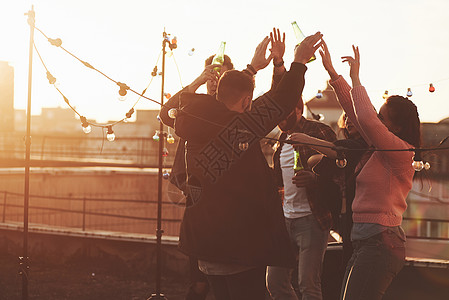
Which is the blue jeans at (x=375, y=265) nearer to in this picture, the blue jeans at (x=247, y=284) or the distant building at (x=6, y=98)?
the blue jeans at (x=247, y=284)

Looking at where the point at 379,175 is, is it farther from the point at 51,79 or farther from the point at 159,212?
the point at 159,212

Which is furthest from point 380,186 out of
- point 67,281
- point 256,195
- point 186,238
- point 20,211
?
point 20,211

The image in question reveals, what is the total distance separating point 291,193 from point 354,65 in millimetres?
1362

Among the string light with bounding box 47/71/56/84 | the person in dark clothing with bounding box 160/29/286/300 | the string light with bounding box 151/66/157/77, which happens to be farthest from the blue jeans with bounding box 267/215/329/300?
the string light with bounding box 151/66/157/77

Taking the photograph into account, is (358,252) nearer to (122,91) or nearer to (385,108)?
(385,108)

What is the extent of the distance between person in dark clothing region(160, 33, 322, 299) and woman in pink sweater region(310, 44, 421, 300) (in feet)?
2.16

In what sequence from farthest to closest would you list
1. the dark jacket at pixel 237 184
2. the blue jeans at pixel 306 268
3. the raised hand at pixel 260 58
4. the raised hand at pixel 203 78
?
the blue jeans at pixel 306 268, the raised hand at pixel 203 78, the raised hand at pixel 260 58, the dark jacket at pixel 237 184

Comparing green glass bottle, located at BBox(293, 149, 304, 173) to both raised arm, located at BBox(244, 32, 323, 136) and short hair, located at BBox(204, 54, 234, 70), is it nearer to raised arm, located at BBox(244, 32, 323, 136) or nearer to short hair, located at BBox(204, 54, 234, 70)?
short hair, located at BBox(204, 54, 234, 70)

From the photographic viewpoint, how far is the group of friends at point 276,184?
2518 mm

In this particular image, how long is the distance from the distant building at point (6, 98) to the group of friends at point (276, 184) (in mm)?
26456

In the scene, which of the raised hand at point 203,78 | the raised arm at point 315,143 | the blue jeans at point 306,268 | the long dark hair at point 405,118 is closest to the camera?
the long dark hair at point 405,118

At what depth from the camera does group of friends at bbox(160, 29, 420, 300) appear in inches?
99.1

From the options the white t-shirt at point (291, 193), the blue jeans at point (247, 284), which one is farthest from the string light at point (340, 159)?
the white t-shirt at point (291, 193)

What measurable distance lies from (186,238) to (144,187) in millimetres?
18844
